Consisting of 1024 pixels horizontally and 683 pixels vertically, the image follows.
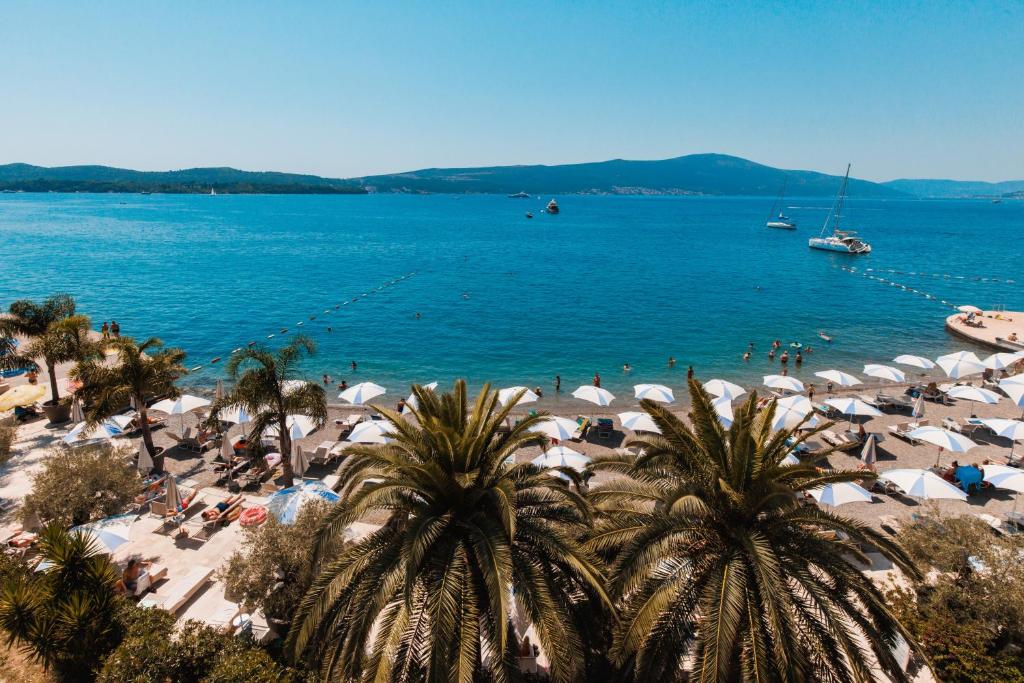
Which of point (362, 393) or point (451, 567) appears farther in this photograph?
point (362, 393)

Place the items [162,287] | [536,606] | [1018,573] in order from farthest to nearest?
[162,287]
[1018,573]
[536,606]

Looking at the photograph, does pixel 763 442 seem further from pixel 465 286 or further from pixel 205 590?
pixel 465 286

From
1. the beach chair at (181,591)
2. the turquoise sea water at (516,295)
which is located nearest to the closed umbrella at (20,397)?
the turquoise sea water at (516,295)

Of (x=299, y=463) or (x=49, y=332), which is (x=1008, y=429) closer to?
(x=299, y=463)

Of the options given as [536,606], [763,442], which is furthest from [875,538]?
[536,606]

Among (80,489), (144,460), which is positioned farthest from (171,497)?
(144,460)

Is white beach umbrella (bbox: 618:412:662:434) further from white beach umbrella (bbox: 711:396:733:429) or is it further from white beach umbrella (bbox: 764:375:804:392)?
white beach umbrella (bbox: 764:375:804:392)
